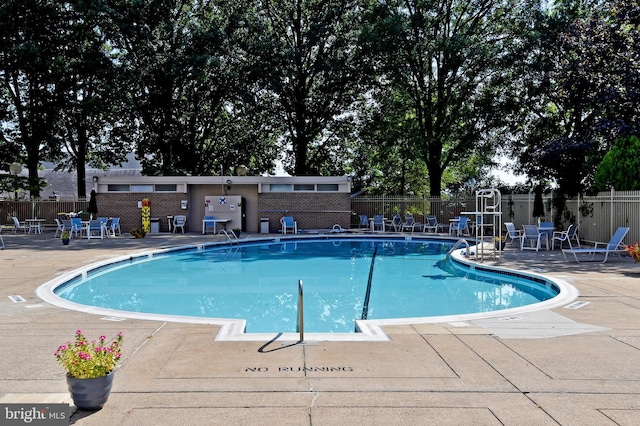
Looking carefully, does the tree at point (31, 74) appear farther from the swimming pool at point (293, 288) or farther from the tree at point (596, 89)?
the tree at point (596, 89)

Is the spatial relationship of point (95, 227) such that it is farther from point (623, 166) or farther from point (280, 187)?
point (623, 166)

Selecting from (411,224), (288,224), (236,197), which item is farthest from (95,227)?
(411,224)

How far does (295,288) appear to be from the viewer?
11.6m

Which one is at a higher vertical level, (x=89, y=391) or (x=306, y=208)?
(x=306, y=208)

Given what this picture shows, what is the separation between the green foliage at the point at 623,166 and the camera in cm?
1570

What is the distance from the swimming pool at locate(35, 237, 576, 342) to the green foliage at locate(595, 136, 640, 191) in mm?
5985

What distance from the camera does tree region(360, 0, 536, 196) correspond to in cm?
2489

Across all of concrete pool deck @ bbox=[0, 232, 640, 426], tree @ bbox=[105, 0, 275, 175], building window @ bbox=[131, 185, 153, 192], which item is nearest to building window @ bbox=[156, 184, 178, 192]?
building window @ bbox=[131, 185, 153, 192]

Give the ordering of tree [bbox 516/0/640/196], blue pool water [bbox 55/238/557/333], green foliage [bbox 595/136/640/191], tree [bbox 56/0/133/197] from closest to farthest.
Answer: blue pool water [bbox 55/238/557/333], green foliage [bbox 595/136/640/191], tree [bbox 516/0/640/196], tree [bbox 56/0/133/197]

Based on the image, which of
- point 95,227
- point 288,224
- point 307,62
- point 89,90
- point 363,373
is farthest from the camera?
point 89,90

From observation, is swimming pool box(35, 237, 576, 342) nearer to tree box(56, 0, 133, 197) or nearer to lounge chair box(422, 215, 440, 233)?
lounge chair box(422, 215, 440, 233)

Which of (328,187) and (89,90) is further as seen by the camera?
(89,90)

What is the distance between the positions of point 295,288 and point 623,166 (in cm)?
1151

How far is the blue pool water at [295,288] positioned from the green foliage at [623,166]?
241 inches
